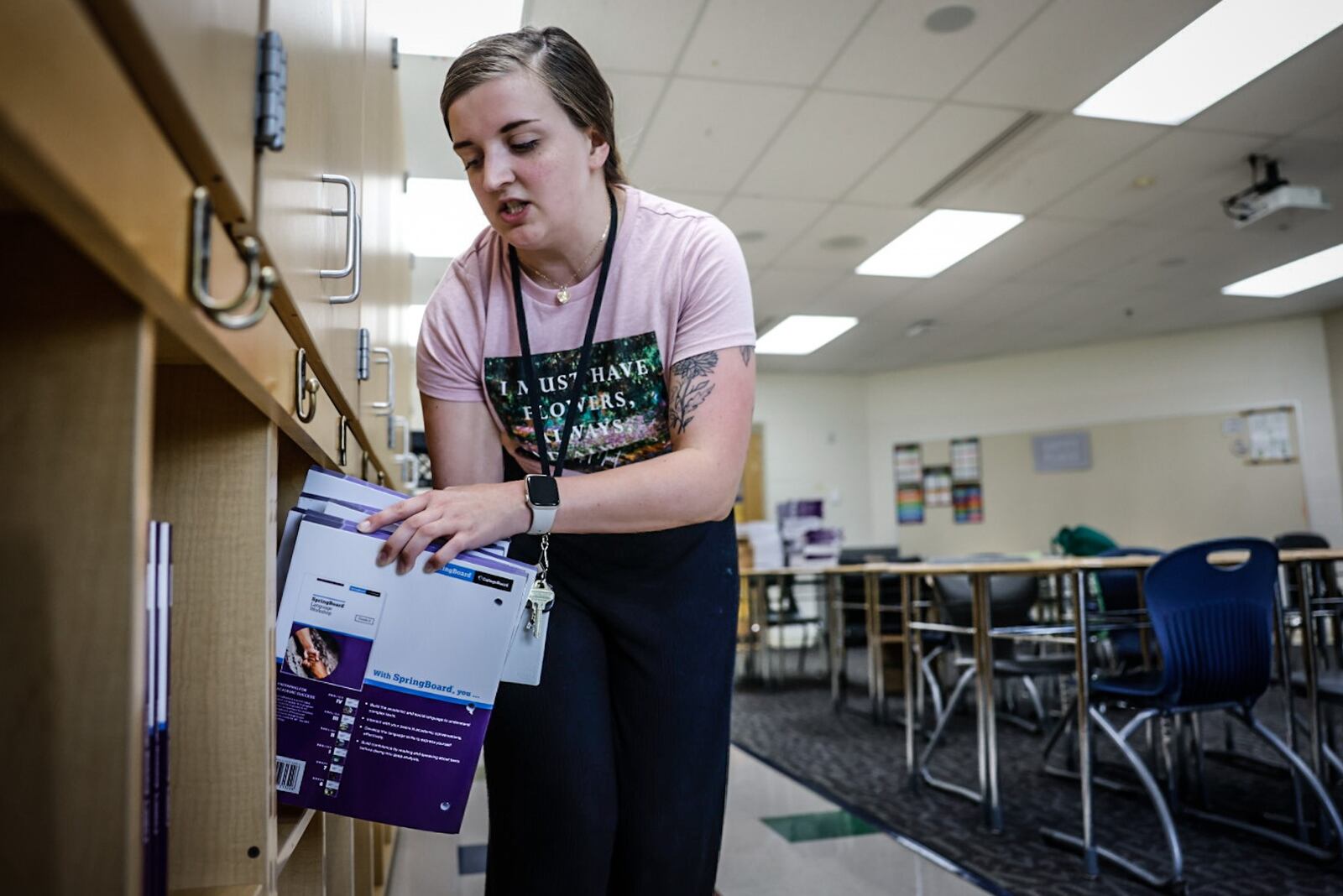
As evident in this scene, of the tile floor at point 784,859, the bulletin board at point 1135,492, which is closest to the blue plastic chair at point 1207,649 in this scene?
the tile floor at point 784,859

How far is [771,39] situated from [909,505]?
7.09 meters

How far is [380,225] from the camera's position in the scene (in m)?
1.94

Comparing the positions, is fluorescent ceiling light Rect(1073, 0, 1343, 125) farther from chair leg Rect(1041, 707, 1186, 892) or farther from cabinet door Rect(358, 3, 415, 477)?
cabinet door Rect(358, 3, 415, 477)

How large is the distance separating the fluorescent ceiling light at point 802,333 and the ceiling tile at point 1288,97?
3.61 m

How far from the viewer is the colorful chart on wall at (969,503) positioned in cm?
932

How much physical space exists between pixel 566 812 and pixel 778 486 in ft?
29.4

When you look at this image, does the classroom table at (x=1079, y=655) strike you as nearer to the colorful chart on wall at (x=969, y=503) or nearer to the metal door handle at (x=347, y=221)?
the metal door handle at (x=347, y=221)

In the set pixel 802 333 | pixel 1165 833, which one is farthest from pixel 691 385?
pixel 802 333

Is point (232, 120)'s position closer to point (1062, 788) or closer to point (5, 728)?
point (5, 728)

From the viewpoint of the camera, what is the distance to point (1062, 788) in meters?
3.07

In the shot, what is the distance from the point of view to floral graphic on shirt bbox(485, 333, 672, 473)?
1.13m

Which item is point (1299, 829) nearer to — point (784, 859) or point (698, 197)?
point (784, 859)

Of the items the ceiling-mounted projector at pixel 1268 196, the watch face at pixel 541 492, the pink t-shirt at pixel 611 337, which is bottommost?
the watch face at pixel 541 492

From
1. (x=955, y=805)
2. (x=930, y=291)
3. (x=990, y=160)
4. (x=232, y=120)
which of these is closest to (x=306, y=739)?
(x=232, y=120)
